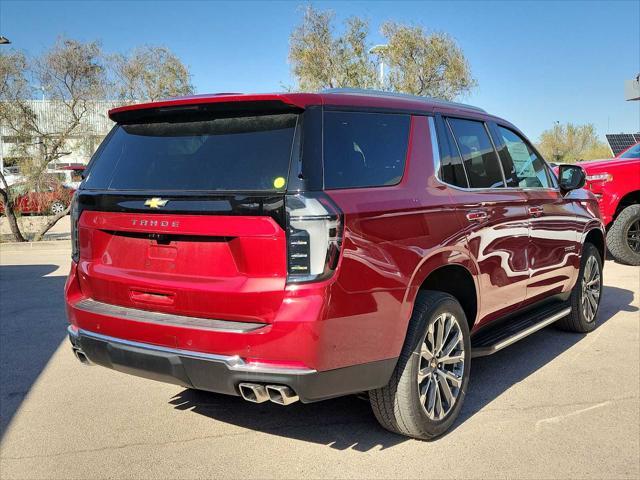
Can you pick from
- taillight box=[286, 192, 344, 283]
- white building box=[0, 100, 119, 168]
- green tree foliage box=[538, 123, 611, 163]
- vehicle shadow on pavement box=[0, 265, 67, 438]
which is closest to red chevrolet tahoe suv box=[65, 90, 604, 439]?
taillight box=[286, 192, 344, 283]

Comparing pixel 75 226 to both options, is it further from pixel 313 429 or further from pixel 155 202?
pixel 313 429

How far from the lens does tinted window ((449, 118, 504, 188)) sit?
4.14m

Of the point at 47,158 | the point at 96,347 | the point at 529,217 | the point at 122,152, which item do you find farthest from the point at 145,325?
the point at 47,158

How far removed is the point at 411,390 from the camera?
11.0 ft

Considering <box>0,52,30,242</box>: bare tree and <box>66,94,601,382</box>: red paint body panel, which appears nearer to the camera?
<box>66,94,601,382</box>: red paint body panel

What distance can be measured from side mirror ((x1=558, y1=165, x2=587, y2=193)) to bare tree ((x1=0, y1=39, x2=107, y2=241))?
11.5 metres

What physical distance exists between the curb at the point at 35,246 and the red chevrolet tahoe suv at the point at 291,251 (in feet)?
34.7

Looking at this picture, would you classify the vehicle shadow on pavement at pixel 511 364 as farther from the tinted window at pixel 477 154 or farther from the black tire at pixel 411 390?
the tinted window at pixel 477 154

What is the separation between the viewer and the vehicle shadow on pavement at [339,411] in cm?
370

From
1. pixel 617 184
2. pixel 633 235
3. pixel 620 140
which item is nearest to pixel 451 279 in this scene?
pixel 617 184

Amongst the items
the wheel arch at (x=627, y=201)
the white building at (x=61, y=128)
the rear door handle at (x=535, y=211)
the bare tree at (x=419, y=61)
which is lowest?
the wheel arch at (x=627, y=201)

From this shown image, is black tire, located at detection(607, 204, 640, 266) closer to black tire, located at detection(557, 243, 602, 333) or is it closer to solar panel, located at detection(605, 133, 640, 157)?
black tire, located at detection(557, 243, 602, 333)

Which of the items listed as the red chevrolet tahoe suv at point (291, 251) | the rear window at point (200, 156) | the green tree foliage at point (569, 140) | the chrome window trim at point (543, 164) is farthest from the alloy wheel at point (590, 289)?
the green tree foliage at point (569, 140)

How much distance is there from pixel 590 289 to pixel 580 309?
37cm
